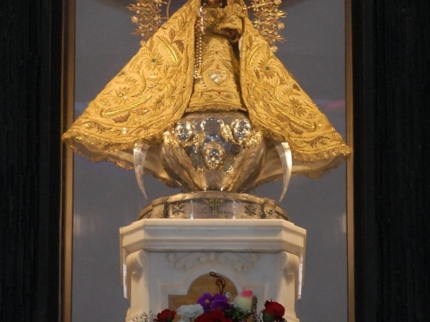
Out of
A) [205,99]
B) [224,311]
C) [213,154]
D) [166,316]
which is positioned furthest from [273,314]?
[205,99]

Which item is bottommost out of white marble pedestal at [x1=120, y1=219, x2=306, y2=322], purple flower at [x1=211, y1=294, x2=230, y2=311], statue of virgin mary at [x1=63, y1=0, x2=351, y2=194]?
purple flower at [x1=211, y1=294, x2=230, y2=311]

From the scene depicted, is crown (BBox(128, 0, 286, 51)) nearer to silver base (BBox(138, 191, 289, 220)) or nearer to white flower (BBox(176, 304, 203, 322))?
silver base (BBox(138, 191, 289, 220))

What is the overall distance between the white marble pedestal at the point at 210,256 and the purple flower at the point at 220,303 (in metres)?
0.69

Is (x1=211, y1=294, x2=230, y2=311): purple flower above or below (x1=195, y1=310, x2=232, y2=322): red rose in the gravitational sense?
above

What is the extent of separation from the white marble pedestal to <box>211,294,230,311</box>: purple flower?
0.69 m

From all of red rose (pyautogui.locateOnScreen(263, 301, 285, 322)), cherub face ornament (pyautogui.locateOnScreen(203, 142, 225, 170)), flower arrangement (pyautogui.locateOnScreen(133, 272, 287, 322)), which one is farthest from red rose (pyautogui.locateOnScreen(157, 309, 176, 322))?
cherub face ornament (pyautogui.locateOnScreen(203, 142, 225, 170))

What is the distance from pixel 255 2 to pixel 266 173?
646 mm

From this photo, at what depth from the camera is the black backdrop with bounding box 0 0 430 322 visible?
6.61 meters

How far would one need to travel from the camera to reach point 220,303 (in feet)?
17.3

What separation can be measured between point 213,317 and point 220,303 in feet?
0.26

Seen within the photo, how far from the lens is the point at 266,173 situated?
6.46 metres
